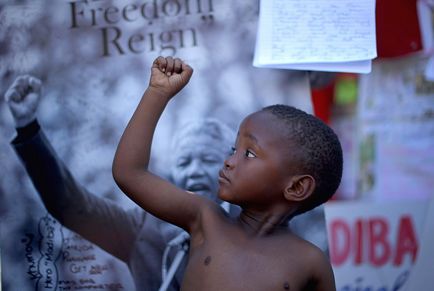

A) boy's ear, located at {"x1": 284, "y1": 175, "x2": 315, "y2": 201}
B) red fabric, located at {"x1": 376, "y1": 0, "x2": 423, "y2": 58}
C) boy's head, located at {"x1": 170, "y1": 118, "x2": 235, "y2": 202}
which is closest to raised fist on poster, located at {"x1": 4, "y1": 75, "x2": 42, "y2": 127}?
boy's head, located at {"x1": 170, "y1": 118, "x2": 235, "y2": 202}

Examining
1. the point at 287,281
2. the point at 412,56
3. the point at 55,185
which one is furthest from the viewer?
the point at 412,56

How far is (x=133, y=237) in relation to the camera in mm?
1409

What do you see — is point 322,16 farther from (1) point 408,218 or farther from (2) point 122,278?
(2) point 122,278

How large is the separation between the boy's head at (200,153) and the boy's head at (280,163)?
22 centimetres

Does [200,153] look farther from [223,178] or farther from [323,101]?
[323,101]

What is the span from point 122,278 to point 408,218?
0.72 metres

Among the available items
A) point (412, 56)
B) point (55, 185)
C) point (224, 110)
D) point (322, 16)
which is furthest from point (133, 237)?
point (412, 56)

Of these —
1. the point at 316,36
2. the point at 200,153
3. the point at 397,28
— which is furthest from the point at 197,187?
the point at 397,28

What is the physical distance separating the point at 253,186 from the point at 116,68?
0.44 metres

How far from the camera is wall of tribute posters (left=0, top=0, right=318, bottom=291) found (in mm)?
1422

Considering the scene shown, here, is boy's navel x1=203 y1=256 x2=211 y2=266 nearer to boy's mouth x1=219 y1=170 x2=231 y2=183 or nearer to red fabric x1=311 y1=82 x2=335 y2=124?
boy's mouth x1=219 y1=170 x2=231 y2=183

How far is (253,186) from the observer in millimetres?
1170

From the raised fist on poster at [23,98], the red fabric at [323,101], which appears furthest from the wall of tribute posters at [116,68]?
the red fabric at [323,101]

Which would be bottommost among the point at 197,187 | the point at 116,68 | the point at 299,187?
the point at 197,187
